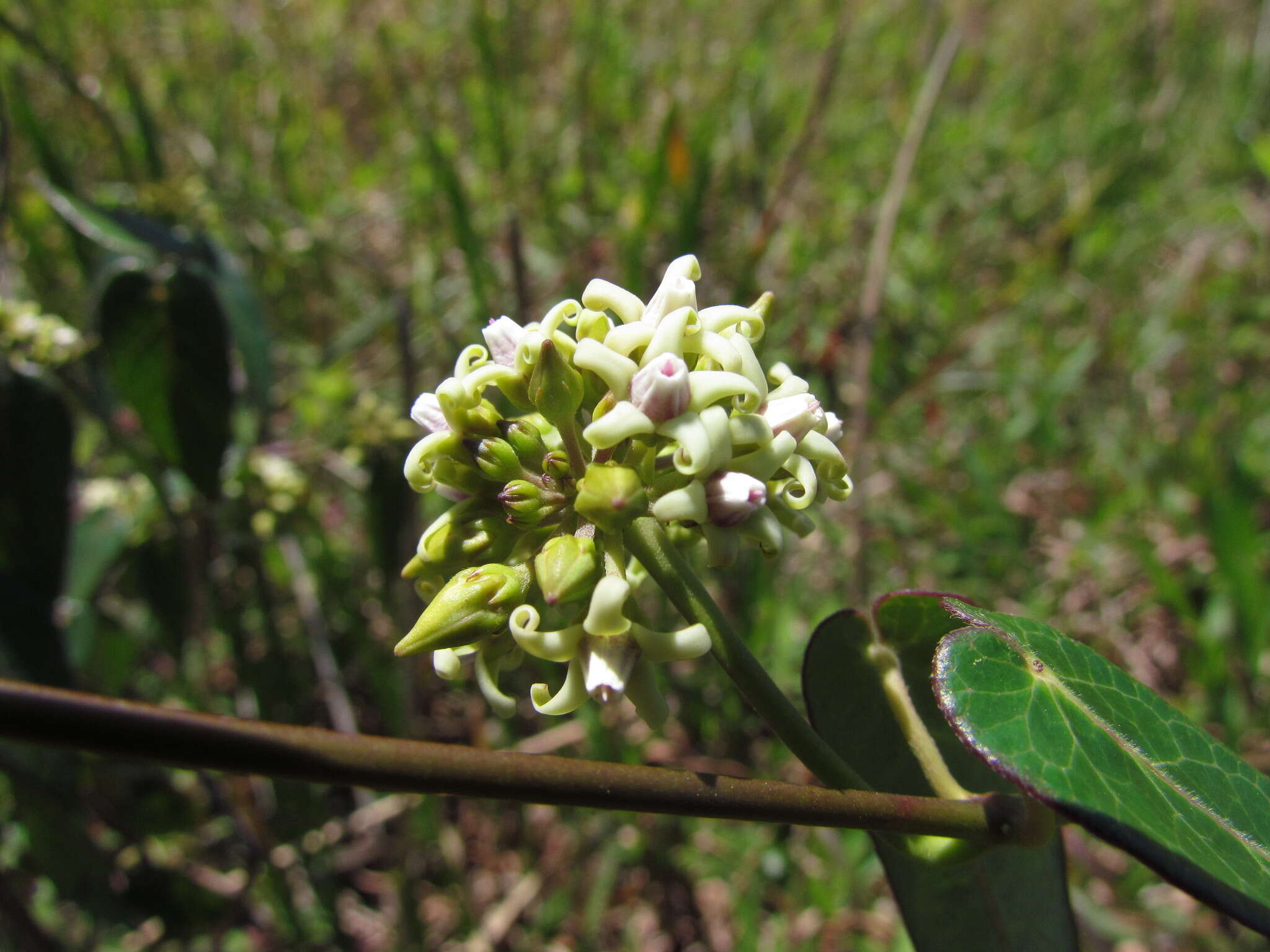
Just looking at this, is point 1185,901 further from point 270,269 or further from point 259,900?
point 270,269

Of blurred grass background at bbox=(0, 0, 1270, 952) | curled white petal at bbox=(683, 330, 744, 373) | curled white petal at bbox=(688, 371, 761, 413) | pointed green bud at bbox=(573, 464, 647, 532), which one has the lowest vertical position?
blurred grass background at bbox=(0, 0, 1270, 952)

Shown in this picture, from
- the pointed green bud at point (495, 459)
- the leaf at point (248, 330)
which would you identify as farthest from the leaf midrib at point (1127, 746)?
the leaf at point (248, 330)

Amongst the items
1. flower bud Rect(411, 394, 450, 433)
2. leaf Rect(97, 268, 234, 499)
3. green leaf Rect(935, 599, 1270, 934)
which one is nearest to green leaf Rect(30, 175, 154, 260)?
leaf Rect(97, 268, 234, 499)

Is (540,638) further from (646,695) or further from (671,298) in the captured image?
(671,298)

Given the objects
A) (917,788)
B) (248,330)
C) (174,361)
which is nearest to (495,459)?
(917,788)

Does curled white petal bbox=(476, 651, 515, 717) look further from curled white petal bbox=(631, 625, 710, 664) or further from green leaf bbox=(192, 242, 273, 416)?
green leaf bbox=(192, 242, 273, 416)

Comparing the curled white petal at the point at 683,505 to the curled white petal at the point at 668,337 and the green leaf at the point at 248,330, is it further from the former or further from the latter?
the green leaf at the point at 248,330
